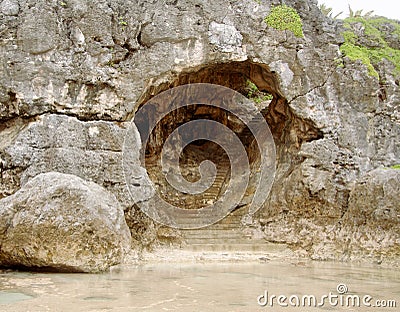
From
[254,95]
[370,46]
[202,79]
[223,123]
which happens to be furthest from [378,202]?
[254,95]

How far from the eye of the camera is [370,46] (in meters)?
11.9

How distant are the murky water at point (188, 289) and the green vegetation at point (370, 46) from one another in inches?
235

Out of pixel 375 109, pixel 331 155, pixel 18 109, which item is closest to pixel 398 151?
pixel 375 109

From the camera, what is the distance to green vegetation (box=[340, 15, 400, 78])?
1117 centimetres

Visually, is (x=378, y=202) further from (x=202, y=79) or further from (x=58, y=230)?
(x=58, y=230)

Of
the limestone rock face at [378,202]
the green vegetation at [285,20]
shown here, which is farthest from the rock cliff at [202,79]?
the green vegetation at [285,20]

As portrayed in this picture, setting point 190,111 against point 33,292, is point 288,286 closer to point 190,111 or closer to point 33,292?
point 33,292

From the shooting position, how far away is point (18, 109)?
905cm

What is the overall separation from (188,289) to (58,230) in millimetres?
1915

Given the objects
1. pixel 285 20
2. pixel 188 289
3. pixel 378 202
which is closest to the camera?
pixel 188 289

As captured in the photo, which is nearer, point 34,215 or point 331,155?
point 34,215

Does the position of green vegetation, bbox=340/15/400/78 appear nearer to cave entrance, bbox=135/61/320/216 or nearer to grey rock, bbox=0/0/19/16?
cave entrance, bbox=135/61/320/216

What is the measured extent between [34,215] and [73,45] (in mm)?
4872

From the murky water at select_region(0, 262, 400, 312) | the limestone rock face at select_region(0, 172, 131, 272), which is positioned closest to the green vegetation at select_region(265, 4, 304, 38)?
the murky water at select_region(0, 262, 400, 312)
